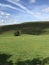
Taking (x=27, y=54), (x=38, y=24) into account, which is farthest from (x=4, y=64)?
(x=38, y=24)

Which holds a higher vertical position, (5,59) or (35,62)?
(5,59)

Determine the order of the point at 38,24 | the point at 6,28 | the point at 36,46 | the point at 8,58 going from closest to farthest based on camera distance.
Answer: the point at 8,58, the point at 36,46, the point at 6,28, the point at 38,24

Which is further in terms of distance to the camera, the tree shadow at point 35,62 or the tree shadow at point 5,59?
the tree shadow at point 5,59

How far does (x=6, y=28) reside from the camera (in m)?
38.7

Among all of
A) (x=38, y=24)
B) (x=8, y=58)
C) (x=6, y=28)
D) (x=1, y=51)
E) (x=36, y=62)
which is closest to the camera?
(x=36, y=62)

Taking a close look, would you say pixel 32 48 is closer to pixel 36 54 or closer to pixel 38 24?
pixel 36 54

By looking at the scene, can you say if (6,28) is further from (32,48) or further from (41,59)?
(41,59)

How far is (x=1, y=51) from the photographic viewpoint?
16.4 metres

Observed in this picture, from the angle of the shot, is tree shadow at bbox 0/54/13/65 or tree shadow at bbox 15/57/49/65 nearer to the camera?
tree shadow at bbox 15/57/49/65

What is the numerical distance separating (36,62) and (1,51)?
407cm

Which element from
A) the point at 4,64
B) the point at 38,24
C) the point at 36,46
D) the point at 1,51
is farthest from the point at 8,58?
the point at 38,24

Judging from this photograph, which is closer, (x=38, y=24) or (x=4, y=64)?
(x=4, y=64)

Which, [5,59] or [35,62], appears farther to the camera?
[5,59]

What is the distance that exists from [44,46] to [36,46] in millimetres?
668
